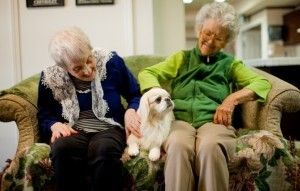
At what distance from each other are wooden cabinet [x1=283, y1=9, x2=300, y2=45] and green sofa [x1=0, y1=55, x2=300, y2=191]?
19.0 feet

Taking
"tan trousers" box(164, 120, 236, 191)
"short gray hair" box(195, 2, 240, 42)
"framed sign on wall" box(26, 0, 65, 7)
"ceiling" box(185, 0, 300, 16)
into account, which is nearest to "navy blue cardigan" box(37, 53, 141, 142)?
"tan trousers" box(164, 120, 236, 191)

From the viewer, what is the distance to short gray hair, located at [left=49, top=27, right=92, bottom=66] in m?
1.63

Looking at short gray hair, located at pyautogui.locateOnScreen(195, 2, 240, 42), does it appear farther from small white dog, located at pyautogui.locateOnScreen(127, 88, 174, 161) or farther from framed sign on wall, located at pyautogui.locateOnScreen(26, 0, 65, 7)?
framed sign on wall, located at pyautogui.locateOnScreen(26, 0, 65, 7)

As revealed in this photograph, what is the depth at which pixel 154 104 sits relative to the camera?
1.67 m

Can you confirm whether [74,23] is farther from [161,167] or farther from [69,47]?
[161,167]

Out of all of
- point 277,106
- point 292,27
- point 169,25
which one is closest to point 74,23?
point 169,25

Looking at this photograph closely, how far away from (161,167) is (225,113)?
0.40 metres

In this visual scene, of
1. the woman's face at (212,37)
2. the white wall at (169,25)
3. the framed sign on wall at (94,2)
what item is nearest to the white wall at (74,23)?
the framed sign on wall at (94,2)

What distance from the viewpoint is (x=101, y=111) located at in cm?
178

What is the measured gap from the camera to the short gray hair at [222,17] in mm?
1866

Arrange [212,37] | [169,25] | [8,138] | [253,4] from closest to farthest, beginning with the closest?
[212,37] < [8,138] < [169,25] < [253,4]

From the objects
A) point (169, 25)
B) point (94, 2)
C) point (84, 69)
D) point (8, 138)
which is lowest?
point (8, 138)

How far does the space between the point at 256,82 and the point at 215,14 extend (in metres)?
0.38

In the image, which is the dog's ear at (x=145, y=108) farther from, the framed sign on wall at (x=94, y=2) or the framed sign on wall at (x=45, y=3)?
the framed sign on wall at (x=45, y=3)
